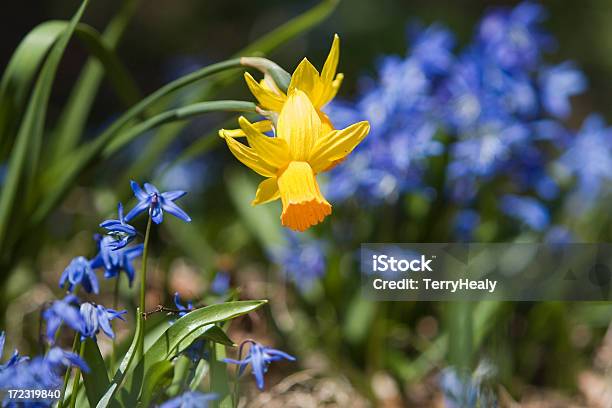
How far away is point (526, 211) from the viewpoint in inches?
74.5

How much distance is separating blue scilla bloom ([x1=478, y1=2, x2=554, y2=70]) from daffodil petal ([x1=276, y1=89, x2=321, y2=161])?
1008mm

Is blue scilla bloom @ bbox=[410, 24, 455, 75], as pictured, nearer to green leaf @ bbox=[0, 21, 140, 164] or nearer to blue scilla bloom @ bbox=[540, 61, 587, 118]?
blue scilla bloom @ bbox=[540, 61, 587, 118]

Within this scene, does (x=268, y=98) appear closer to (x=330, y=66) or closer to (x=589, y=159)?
(x=330, y=66)

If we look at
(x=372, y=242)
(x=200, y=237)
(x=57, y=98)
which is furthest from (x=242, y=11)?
(x=372, y=242)

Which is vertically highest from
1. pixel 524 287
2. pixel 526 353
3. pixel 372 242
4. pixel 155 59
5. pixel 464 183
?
pixel 155 59

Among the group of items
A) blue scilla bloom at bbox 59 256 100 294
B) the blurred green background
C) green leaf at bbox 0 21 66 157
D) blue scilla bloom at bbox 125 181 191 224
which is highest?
the blurred green background

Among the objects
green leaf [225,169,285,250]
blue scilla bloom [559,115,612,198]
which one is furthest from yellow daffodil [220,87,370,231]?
blue scilla bloom [559,115,612,198]

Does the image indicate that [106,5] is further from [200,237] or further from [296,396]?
[296,396]

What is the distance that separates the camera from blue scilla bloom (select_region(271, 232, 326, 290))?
1873 mm

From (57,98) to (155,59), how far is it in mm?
525

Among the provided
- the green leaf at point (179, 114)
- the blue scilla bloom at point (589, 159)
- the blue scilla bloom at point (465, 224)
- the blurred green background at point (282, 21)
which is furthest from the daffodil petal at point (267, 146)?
the blurred green background at point (282, 21)

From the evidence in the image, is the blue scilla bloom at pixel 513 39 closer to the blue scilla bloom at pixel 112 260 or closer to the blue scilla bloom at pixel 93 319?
the blue scilla bloom at pixel 112 260

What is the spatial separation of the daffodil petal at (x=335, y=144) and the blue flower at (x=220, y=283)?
21.5 inches

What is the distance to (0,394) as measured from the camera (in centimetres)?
107
